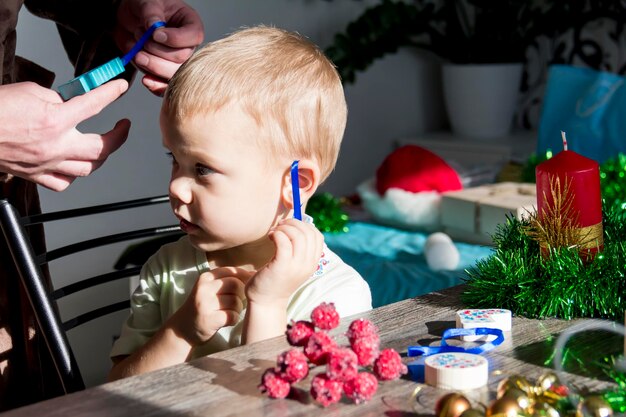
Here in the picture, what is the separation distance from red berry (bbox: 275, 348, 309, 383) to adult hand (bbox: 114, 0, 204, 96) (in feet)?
2.03

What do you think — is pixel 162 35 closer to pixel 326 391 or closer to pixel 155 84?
pixel 155 84

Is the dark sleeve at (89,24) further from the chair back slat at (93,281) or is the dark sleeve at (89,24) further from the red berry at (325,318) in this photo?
the red berry at (325,318)

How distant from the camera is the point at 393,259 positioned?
88.4 inches

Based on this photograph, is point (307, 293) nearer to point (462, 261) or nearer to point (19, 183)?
point (19, 183)

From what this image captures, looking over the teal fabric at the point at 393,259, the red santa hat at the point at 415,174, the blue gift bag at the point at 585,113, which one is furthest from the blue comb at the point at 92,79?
the blue gift bag at the point at 585,113

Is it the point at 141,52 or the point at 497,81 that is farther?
the point at 497,81

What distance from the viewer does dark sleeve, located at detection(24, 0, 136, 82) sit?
54.5 inches

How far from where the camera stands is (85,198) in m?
3.07

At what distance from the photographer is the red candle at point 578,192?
97cm

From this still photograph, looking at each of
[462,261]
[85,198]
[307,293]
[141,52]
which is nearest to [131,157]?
[85,198]

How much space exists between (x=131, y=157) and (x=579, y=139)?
156cm

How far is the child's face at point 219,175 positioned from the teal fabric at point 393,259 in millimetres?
918

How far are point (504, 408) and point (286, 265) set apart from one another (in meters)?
0.35

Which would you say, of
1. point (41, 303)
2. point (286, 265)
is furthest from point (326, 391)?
point (41, 303)
